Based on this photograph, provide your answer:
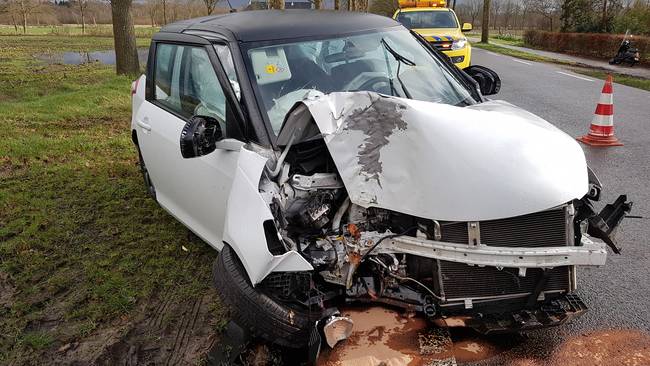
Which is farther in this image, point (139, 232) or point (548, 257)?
point (139, 232)

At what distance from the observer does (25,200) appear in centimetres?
584

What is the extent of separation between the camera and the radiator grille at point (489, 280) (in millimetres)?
2660

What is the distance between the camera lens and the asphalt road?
3.22m

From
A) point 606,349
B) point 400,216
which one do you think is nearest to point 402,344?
point 400,216

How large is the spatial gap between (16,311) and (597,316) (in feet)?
12.9

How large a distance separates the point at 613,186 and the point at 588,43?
22387 millimetres

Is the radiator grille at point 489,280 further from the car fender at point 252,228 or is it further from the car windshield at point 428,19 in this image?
the car windshield at point 428,19

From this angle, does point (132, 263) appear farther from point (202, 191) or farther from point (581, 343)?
point (581, 343)

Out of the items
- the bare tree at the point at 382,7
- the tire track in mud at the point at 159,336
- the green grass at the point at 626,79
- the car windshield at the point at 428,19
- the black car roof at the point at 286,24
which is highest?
the bare tree at the point at 382,7

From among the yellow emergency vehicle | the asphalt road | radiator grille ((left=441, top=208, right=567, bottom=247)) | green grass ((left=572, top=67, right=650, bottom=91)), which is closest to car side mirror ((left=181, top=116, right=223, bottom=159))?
radiator grille ((left=441, top=208, right=567, bottom=247))

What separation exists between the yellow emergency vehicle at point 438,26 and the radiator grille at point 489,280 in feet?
33.9

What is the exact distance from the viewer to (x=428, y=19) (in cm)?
1482

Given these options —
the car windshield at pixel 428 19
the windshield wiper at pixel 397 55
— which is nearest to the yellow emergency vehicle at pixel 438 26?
the car windshield at pixel 428 19

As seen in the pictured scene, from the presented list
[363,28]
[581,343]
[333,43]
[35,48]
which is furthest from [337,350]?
[35,48]
